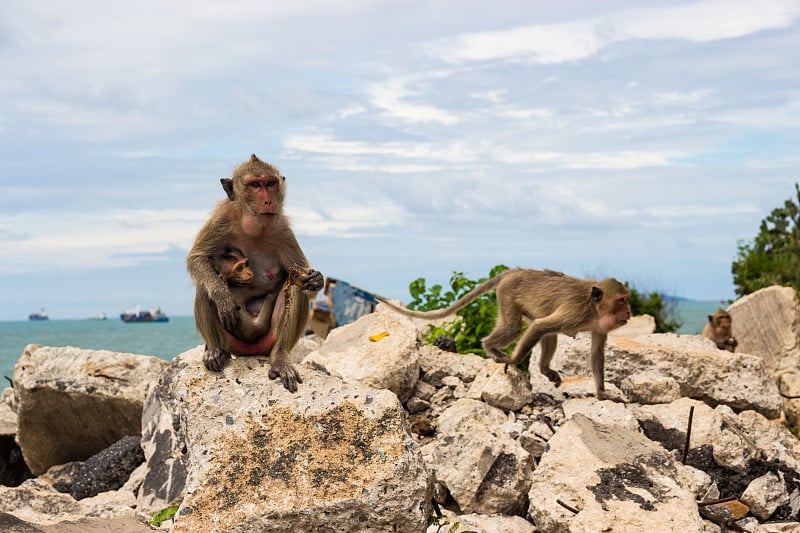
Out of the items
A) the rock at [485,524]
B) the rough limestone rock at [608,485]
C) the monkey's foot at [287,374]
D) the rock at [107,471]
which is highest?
the monkey's foot at [287,374]

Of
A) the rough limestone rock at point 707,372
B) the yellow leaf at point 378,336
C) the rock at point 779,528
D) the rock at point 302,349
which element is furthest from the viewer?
the rock at point 302,349

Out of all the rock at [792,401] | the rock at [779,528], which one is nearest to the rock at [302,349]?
the rock at [779,528]

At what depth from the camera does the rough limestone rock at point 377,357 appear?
897 cm

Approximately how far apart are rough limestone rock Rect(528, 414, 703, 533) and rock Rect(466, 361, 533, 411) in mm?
873

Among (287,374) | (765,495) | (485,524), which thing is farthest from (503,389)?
(287,374)

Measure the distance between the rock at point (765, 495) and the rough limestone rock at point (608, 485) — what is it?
2.35 feet

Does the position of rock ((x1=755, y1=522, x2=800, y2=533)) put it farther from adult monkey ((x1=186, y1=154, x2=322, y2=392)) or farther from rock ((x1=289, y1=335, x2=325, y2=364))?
rock ((x1=289, y1=335, x2=325, y2=364))

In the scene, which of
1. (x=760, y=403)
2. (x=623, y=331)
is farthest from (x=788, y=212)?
(x=760, y=403)

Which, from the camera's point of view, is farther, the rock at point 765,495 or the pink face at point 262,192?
the rock at point 765,495

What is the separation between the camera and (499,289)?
1027cm

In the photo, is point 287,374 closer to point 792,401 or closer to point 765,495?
point 765,495

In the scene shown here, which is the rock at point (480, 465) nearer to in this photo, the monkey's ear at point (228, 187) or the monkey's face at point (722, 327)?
the monkey's ear at point (228, 187)

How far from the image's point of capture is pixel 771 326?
14.9 meters

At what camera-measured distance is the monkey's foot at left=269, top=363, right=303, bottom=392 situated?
241 inches
